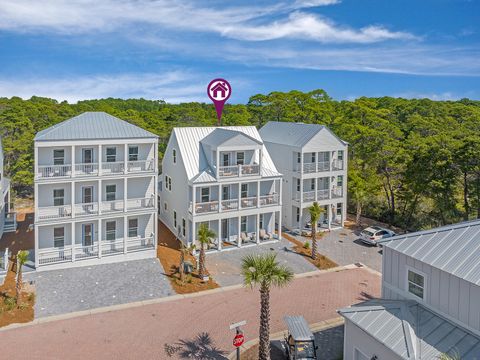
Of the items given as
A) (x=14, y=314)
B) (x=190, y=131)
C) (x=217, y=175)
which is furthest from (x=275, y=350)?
(x=190, y=131)

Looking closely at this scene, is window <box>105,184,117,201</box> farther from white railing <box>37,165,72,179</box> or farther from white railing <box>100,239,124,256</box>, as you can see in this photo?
white railing <box>100,239,124,256</box>

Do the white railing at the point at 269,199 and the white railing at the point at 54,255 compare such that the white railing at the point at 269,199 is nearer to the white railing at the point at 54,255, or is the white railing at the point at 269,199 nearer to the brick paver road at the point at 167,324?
the brick paver road at the point at 167,324

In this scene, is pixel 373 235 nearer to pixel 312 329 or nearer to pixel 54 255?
pixel 312 329

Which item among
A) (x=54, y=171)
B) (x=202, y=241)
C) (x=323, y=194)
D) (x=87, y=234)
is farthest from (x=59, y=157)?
(x=323, y=194)

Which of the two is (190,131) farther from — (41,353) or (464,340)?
(464,340)

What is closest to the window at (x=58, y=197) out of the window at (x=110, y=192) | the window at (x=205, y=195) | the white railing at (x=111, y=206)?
the white railing at (x=111, y=206)

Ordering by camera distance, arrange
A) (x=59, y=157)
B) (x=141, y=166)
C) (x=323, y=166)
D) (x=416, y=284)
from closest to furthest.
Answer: (x=416, y=284)
(x=59, y=157)
(x=141, y=166)
(x=323, y=166)

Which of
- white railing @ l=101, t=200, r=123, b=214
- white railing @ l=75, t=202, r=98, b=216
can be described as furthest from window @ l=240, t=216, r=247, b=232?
white railing @ l=75, t=202, r=98, b=216
